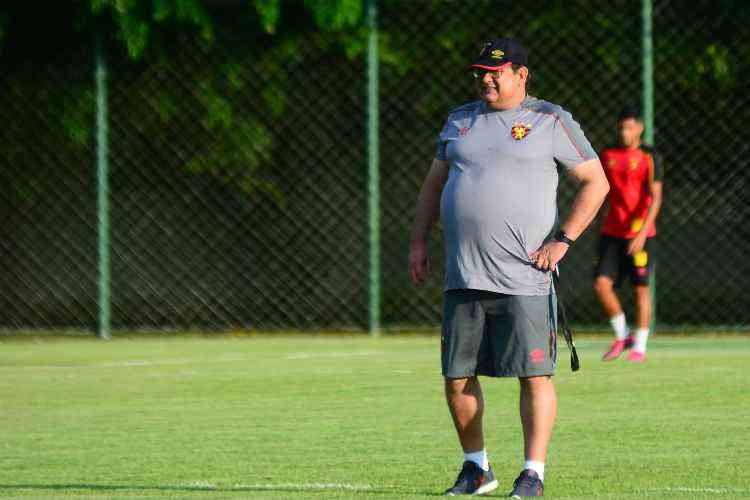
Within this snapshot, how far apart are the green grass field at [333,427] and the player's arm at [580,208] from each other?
937 mm

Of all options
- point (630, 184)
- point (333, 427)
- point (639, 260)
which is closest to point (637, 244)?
point (639, 260)

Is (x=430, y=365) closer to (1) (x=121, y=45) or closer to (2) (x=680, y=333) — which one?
(2) (x=680, y=333)

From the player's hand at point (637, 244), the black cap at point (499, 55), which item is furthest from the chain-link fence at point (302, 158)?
the black cap at point (499, 55)

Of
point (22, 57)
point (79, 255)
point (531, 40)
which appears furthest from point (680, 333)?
point (22, 57)

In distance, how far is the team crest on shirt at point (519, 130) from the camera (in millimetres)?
6703

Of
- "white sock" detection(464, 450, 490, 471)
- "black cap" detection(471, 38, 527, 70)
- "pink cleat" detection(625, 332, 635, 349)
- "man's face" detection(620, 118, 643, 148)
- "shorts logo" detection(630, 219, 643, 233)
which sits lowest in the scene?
"pink cleat" detection(625, 332, 635, 349)

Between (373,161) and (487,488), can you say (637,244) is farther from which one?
(487,488)

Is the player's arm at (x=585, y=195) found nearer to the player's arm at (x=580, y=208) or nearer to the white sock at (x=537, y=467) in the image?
the player's arm at (x=580, y=208)

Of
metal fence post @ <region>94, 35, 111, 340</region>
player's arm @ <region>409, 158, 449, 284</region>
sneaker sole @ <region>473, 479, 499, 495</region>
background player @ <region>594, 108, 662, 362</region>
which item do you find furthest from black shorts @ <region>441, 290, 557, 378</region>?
metal fence post @ <region>94, 35, 111, 340</region>

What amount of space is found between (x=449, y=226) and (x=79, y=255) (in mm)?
10627

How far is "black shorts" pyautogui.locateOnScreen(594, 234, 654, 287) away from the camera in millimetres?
13273

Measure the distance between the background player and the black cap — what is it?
634 cm

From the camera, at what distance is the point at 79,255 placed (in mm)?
16953

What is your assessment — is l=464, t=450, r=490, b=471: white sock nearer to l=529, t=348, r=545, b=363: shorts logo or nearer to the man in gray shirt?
the man in gray shirt
